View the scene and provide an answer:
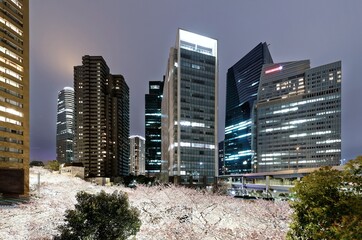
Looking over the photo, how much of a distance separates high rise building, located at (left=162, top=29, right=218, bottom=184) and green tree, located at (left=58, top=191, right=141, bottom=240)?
234 feet

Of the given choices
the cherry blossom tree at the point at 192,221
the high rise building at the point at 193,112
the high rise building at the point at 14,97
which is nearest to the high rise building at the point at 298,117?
the high rise building at the point at 193,112

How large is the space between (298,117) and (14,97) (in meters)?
132

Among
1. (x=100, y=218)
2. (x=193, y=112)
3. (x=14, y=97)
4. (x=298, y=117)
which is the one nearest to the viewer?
(x=100, y=218)

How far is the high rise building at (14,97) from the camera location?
43844mm

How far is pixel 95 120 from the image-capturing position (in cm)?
14988

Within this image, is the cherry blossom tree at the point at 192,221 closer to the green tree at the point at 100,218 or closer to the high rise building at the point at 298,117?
the green tree at the point at 100,218

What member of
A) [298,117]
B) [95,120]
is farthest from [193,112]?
[95,120]

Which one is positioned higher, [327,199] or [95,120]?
[95,120]

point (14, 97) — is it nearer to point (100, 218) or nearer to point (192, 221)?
point (100, 218)

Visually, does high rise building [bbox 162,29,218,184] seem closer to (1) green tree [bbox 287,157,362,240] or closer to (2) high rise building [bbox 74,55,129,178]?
(2) high rise building [bbox 74,55,129,178]

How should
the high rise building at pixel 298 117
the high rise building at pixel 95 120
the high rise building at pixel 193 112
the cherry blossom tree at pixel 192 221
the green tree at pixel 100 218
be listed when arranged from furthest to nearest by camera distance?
the high rise building at pixel 95 120 → the high rise building at pixel 298 117 → the high rise building at pixel 193 112 → the cherry blossom tree at pixel 192 221 → the green tree at pixel 100 218

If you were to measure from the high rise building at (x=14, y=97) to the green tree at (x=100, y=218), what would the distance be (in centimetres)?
3512

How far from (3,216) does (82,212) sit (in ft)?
45.7

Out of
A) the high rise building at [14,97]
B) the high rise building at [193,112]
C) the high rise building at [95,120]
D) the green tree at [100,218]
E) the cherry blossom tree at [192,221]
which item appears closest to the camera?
the green tree at [100,218]
